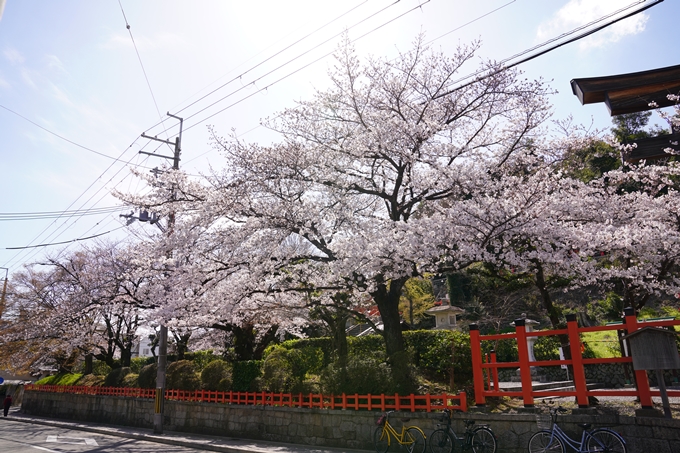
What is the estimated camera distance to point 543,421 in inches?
303

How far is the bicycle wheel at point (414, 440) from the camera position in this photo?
29.4 ft

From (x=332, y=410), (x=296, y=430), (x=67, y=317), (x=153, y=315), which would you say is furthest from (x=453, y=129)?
(x=67, y=317)

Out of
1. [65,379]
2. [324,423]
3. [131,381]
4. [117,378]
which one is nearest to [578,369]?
[324,423]

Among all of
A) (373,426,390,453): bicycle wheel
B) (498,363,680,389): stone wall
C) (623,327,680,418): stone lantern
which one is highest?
(623,327,680,418): stone lantern

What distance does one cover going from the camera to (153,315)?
12.6m

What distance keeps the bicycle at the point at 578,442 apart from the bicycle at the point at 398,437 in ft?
7.64

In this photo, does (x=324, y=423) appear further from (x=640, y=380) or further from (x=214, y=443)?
(x=640, y=380)

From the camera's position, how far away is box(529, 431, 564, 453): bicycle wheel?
7258 mm

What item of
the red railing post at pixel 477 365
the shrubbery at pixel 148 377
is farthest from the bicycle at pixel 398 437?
the shrubbery at pixel 148 377

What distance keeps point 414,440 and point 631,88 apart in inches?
542

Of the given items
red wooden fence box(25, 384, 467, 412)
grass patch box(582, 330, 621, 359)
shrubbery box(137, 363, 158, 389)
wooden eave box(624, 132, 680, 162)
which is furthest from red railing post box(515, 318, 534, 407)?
shrubbery box(137, 363, 158, 389)

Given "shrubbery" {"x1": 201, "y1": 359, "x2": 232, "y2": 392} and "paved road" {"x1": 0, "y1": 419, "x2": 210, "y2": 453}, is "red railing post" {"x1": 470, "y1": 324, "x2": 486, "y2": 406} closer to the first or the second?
"paved road" {"x1": 0, "y1": 419, "x2": 210, "y2": 453}

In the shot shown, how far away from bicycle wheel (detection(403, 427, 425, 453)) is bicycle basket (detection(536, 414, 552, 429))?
7.71 ft

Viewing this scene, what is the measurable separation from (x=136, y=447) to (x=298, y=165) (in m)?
9.52
